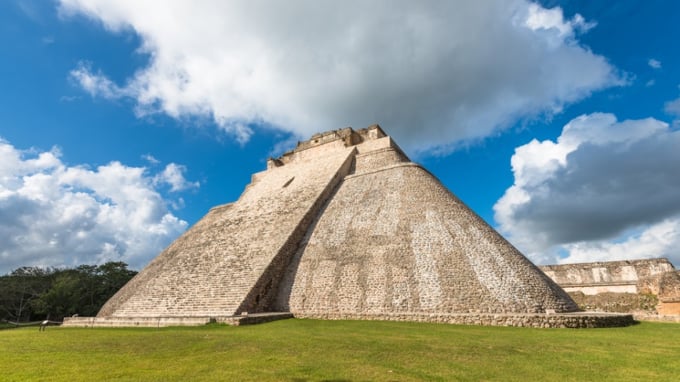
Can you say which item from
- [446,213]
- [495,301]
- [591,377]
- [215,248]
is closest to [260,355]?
[591,377]

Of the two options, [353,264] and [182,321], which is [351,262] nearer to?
[353,264]

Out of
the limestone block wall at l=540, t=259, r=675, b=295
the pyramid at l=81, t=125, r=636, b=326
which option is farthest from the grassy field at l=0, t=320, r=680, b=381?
the limestone block wall at l=540, t=259, r=675, b=295

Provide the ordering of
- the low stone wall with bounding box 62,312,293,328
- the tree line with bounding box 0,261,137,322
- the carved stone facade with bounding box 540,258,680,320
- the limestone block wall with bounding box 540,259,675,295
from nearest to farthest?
the low stone wall with bounding box 62,312,293,328 < the carved stone facade with bounding box 540,258,680,320 < the limestone block wall with bounding box 540,259,675,295 < the tree line with bounding box 0,261,137,322

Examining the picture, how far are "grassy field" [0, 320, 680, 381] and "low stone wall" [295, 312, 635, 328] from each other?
79cm

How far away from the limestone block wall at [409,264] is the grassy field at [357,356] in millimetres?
2431

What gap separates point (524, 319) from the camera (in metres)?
10.2

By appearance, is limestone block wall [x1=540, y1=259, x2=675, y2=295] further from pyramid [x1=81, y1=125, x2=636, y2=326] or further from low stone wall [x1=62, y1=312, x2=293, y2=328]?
low stone wall [x1=62, y1=312, x2=293, y2=328]

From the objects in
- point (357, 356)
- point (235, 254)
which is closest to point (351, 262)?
point (235, 254)

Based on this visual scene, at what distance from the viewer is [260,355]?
611 cm

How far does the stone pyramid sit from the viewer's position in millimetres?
Answer: 11789

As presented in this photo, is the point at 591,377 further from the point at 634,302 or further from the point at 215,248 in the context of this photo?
the point at 634,302

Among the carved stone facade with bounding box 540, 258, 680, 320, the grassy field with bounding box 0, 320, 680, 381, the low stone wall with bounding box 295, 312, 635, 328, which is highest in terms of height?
the carved stone facade with bounding box 540, 258, 680, 320

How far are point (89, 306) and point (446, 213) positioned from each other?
29.6 meters

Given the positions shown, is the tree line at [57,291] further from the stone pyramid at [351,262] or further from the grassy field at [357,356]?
the grassy field at [357,356]
